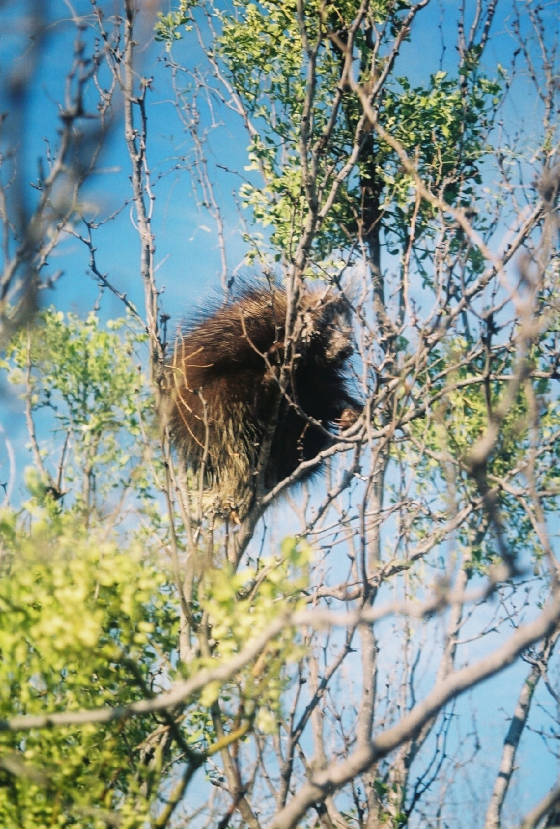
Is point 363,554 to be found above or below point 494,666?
above

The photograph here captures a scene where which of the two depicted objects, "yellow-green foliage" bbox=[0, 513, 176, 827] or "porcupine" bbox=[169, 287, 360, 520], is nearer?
"yellow-green foliage" bbox=[0, 513, 176, 827]

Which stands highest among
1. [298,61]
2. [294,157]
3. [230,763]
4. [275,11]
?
[275,11]

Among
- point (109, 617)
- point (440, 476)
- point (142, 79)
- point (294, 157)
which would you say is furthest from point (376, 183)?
point (109, 617)

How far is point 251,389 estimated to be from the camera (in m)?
4.97

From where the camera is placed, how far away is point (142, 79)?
149 inches

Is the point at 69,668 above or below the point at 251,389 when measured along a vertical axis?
below

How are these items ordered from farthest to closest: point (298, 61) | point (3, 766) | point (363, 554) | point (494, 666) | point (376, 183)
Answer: point (376, 183), point (298, 61), point (363, 554), point (3, 766), point (494, 666)

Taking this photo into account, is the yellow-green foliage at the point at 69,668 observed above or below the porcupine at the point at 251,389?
below

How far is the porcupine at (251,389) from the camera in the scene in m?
4.85

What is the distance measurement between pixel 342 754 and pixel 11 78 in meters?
3.30

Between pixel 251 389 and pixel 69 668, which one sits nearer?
pixel 69 668

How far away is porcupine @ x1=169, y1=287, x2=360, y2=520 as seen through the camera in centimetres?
485

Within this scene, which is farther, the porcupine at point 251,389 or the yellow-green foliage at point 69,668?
the porcupine at point 251,389

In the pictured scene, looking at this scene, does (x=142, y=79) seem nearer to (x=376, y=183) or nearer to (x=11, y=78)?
(x=11, y=78)
